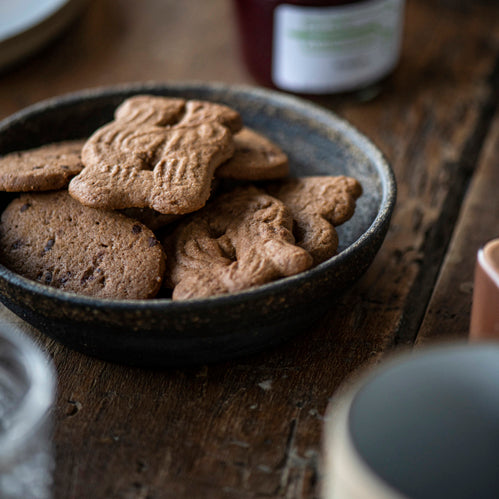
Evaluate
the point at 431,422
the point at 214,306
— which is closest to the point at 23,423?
the point at 214,306

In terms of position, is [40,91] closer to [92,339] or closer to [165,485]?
[92,339]

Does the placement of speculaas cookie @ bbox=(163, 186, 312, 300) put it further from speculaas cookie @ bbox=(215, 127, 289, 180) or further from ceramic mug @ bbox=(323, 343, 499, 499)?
ceramic mug @ bbox=(323, 343, 499, 499)

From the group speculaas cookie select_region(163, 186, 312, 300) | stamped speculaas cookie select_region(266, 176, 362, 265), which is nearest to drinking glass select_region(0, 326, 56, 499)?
speculaas cookie select_region(163, 186, 312, 300)

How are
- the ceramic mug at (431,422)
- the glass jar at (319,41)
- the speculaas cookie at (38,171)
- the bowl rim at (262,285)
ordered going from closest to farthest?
the ceramic mug at (431,422), the bowl rim at (262,285), the speculaas cookie at (38,171), the glass jar at (319,41)

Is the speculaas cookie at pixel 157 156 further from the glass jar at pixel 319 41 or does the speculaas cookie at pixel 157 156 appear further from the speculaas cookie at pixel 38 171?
the glass jar at pixel 319 41

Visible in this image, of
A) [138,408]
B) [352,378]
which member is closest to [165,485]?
[138,408]

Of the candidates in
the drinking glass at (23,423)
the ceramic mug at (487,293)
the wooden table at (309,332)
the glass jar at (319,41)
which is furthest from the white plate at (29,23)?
the ceramic mug at (487,293)
